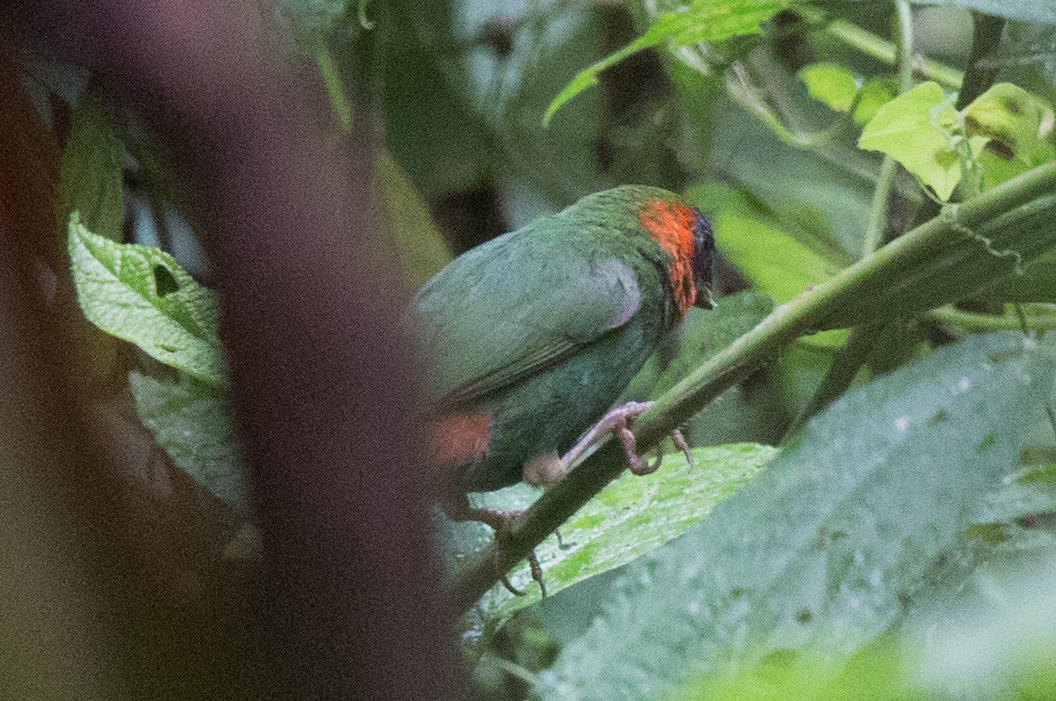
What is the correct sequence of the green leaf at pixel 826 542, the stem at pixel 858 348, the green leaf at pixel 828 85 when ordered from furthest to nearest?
the green leaf at pixel 828 85 → the stem at pixel 858 348 → the green leaf at pixel 826 542

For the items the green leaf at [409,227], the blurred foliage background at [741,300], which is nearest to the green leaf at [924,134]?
the blurred foliage background at [741,300]

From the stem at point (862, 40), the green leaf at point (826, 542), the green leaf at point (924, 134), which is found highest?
the stem at point (862, 40)

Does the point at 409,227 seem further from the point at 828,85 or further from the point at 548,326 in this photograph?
the point at 828,85

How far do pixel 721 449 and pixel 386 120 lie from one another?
25 centimetres

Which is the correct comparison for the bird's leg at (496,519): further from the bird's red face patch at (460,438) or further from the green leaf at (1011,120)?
the green leaf at (1011,120)

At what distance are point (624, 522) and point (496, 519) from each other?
0.23ft

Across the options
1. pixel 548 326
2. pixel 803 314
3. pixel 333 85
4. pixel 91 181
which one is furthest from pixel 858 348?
pixel 91 181

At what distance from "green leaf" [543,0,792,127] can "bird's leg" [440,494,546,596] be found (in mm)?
226

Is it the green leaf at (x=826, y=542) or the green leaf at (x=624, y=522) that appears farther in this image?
the green leaf at (x=624, y=522)

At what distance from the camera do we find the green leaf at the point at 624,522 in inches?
17.0

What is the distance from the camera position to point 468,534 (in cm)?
47

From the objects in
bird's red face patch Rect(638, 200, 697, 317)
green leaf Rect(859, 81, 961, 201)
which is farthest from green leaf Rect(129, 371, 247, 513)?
green leaf Rect(859, 81, 961, 201)

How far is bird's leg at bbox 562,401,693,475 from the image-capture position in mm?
432

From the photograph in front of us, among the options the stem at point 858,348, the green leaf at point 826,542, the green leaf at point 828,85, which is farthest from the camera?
the green leaf at point 828,85
